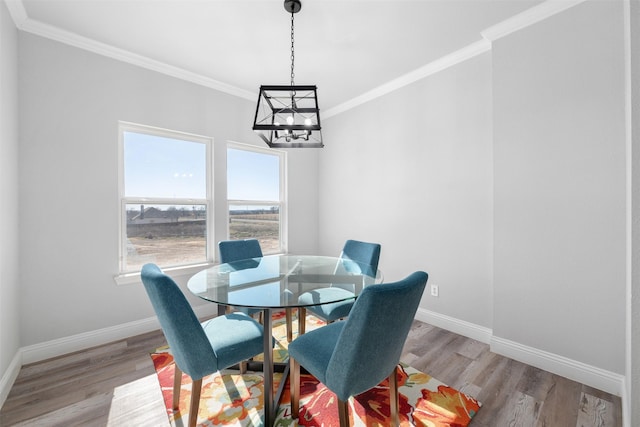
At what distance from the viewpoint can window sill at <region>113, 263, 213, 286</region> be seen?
2574mm

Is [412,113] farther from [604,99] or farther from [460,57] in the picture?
[604,99]

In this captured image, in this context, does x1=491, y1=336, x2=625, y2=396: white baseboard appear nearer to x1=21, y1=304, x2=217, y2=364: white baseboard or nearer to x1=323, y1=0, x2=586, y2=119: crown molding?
x1=323, y1=0, x2=586, y2=119: crown molding

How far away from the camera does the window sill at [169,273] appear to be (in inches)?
101

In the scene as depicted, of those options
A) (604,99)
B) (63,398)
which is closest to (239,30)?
(604,99)

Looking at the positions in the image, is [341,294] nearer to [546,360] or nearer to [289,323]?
[289,323]

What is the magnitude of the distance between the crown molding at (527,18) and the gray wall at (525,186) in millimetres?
51

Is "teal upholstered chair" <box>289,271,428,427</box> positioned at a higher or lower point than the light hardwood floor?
higher

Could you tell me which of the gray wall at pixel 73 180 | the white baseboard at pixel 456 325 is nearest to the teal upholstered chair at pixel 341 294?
the white baseboard at pixel 456 325

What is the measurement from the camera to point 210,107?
3189mm

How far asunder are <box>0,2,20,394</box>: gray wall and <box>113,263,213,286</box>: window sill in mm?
664

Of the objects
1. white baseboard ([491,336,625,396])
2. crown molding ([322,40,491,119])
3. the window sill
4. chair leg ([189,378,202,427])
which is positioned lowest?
white baseboard ([491,336,625,396])

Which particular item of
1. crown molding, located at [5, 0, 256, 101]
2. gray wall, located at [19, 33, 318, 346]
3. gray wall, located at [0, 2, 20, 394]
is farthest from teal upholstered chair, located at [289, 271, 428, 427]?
crown molding, located at [5, 0, 256, 101]

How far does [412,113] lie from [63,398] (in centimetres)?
385

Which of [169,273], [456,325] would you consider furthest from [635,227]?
[169,273]
